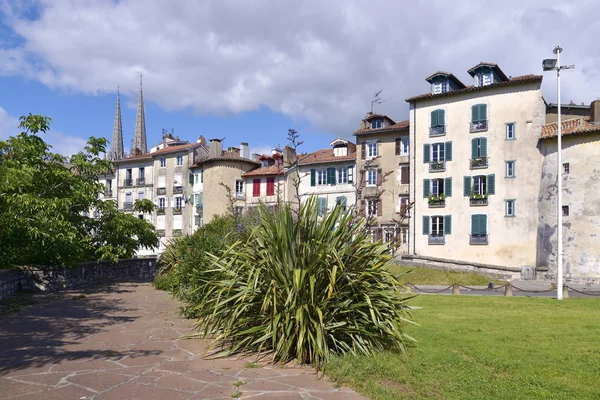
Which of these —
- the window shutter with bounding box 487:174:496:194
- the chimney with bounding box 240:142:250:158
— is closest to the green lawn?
the window shutter with bounding box 487:174:496:194

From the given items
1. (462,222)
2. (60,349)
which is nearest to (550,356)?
(60,349)

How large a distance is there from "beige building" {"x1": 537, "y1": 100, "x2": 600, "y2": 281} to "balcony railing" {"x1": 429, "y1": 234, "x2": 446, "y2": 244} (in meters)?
6.40

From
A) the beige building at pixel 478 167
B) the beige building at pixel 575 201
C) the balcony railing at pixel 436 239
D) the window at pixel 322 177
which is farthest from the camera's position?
→ the window at pixel 322 177

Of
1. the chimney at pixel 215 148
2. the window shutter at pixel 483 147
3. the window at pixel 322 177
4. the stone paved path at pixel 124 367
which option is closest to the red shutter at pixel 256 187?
the chimney at pixel 215 148

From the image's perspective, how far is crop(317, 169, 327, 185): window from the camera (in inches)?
1714

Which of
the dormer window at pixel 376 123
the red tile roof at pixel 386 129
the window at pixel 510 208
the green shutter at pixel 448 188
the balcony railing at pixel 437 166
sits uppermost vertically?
the dormer window at pixel 376 123

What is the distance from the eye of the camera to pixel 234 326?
7.67 meters

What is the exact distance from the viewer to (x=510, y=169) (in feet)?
111

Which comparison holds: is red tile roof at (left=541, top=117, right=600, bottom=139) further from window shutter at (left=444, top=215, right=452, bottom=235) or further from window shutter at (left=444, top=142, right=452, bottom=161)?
window shutter at (left=444, top=215, right=452, bottom=235)

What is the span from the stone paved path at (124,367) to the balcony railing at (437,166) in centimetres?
2927

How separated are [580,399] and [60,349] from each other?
7.30m

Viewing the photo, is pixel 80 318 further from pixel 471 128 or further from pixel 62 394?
pixel 471 128

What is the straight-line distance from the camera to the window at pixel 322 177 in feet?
143

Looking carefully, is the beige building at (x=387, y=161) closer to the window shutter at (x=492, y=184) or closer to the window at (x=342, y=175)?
the window at (x=342, y=175)
